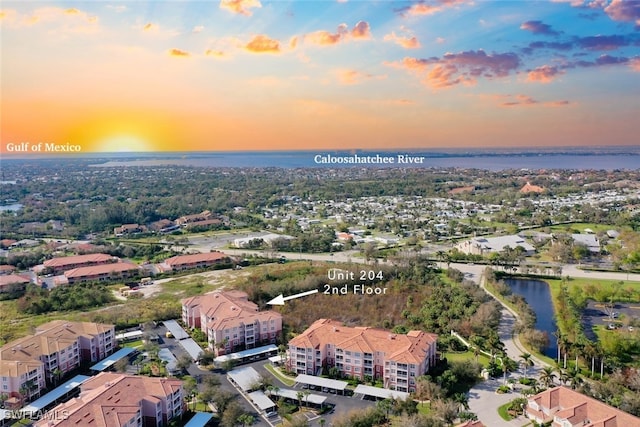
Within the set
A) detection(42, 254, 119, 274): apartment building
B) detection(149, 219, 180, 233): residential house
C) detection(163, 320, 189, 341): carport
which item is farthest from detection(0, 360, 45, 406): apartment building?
detection(149, 219, 180, 233): residential house

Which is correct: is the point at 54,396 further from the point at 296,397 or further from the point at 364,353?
the point at 364,353

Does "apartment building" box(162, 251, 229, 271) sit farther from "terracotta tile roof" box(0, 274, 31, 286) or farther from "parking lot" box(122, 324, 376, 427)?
"parking lot" box(122, 324, 376, 427)

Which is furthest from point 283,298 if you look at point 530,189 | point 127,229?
point 530,189

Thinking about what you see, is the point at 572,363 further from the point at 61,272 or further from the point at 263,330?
the point at 61,272

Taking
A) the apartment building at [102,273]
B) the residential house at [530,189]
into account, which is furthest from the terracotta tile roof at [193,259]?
the residential house at [530,189]

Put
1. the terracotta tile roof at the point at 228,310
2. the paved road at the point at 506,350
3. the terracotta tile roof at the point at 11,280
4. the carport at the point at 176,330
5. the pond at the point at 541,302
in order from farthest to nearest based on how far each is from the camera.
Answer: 1. the terracotta tile roof at the point at 11,280
2. the pond at the point at 541,302
3. the carport at the point at 176,330
4. the terracotta tile roof at the point at 228,310
5. the paved road at the point at 506,350

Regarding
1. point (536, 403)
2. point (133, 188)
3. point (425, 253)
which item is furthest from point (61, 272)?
point (133, 188)

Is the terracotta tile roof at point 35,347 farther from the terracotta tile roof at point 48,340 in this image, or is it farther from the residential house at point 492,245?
the residential house at point 492,245
